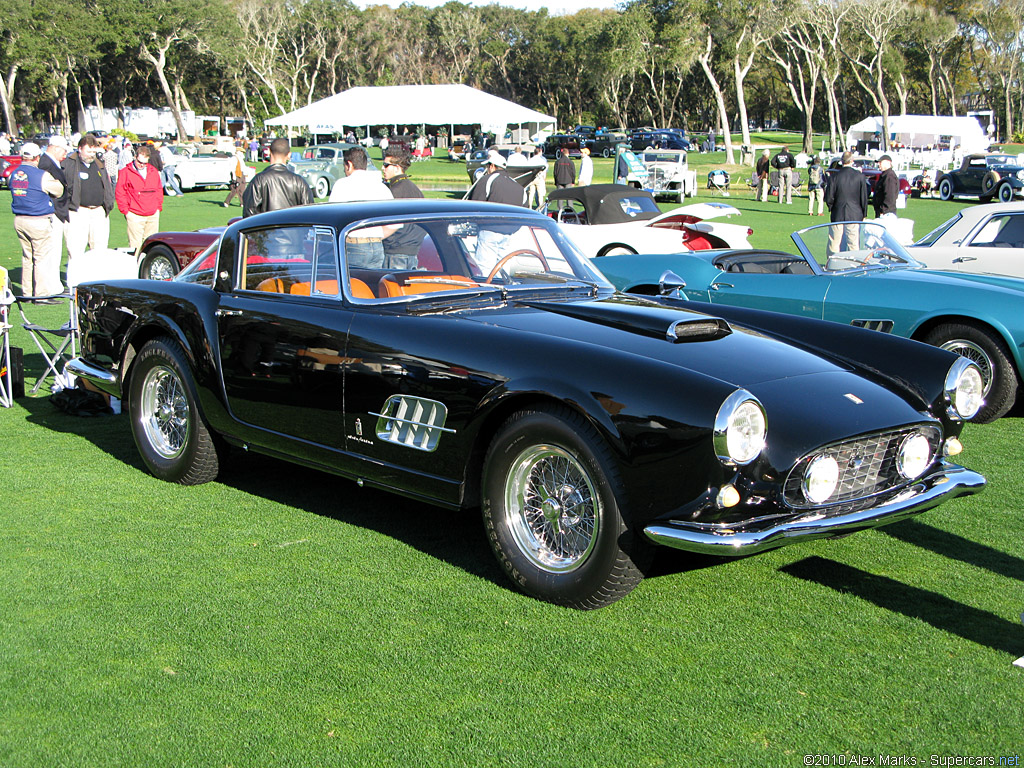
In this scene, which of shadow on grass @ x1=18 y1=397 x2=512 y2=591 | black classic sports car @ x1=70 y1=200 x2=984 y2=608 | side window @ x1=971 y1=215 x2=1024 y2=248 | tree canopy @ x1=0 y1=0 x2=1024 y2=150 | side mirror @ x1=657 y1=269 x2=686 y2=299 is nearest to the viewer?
black classic sports car @ x1=70 y1=200 x2=984 y2=608

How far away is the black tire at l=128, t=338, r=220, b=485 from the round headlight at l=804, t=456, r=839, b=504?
332 cm

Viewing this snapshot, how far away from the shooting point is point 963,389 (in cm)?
472

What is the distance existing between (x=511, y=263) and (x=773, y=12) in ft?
183

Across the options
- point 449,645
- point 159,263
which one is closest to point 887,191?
point 159,263

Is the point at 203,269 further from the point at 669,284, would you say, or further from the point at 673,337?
the point at 673,337

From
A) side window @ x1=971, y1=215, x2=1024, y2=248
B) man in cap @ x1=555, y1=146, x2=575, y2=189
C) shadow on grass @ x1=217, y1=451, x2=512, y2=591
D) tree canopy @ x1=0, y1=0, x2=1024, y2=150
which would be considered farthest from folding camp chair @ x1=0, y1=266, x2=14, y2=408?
tree canopy @ x1=0, y1=0, x2=1024, y2=150

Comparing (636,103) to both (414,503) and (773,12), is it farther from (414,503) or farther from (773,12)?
(414,503)

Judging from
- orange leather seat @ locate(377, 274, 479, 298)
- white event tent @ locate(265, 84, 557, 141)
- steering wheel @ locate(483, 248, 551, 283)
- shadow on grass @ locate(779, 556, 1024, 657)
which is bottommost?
shadow on grass @ locate(779, 556, 1024, 657)

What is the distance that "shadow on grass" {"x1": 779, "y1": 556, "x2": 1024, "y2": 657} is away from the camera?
A: 3.69m

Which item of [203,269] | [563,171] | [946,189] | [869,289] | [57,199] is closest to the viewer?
[203,269]

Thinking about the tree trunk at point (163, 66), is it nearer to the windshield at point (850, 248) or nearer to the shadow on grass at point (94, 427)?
the shadow on grass at point (94, 427)

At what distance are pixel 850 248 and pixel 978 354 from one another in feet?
4.94

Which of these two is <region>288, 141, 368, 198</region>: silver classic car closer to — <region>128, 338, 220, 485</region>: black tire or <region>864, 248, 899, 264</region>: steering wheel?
<region>864, 248, 899, 264</region>: steering wheel

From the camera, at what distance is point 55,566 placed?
4367 millimetres
